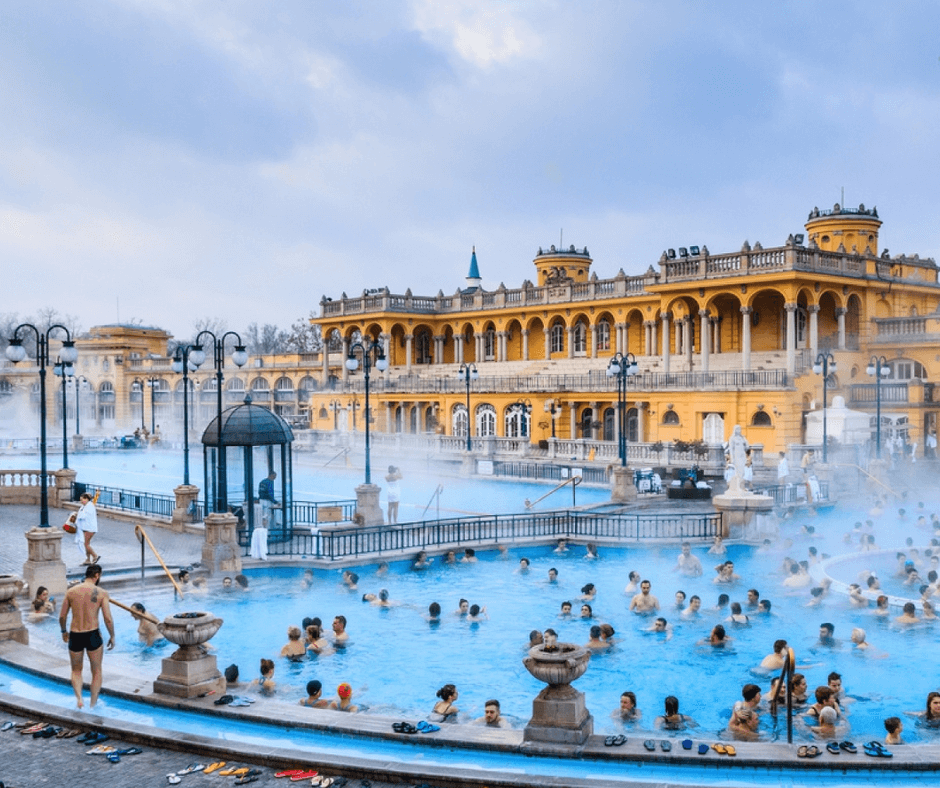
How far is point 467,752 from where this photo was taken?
9281mm

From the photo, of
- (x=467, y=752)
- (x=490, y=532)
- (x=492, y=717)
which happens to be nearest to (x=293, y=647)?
(x=492, y=717)

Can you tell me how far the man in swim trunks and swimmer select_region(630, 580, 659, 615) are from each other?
31.7 ft

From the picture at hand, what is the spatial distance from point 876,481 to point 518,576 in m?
15.9

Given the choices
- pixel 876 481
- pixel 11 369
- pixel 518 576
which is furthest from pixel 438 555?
pixel 11 369

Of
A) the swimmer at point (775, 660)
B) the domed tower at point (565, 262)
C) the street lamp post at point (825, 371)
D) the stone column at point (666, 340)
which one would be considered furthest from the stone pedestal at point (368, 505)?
Answer: the domed tower at point (565, 262)

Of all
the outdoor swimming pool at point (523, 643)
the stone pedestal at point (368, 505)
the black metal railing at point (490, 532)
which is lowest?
the outdoor swimming pool at point (523, 643)

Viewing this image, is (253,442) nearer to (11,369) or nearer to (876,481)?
(876,481)

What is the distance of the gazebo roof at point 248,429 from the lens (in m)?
20.7

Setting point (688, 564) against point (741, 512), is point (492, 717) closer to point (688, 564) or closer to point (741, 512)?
point (688, 564)

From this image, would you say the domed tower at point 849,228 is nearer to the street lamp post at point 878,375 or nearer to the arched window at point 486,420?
the street lamp post at point 878,375

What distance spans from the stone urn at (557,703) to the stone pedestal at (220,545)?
424 inches

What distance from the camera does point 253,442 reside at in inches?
816

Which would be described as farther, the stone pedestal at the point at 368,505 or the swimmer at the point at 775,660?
the stone pedestal at the point at 368,505

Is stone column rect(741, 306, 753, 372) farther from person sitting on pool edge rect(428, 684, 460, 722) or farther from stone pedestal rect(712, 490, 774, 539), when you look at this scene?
person sitting on pool edge rect(428, 684, 460, 722)
